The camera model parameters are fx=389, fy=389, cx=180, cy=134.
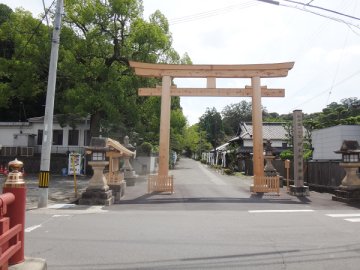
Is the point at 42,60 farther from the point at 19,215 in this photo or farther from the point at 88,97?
the point at 19,215

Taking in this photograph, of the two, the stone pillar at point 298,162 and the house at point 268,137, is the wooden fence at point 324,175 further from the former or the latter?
the house at point 268,137

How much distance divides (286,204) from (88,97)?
15013 mm

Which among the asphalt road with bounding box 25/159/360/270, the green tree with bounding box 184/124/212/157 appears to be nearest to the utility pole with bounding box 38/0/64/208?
the asphalt road with bounding box 25/159/360/270

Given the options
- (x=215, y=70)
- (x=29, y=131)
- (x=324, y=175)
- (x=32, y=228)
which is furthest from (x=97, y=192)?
(x=29, y=131)

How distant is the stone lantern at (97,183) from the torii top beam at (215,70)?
6.11 metres

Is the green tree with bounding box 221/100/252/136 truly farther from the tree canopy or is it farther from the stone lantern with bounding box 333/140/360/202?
the stone lantern with bounding box 333/140/360/202

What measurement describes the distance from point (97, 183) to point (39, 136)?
2418 centimetres

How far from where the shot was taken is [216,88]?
20.4m

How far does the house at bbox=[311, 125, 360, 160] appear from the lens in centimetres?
2581

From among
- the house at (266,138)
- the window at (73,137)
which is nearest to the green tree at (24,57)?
the window at (73,137)

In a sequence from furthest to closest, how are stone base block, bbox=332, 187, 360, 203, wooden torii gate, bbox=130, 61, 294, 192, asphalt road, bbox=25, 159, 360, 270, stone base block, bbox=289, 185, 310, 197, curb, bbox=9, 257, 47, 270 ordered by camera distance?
wooden torii gate, bbox=130, 61, 294, 192 < stone base block, bbox=289, 185, 310, 197 < stone base block, bbox=332, 187, 360, 203 < asphalt road, bbox=25, 159, 360, 270 < curb, bbox=9, 257, 47, 270

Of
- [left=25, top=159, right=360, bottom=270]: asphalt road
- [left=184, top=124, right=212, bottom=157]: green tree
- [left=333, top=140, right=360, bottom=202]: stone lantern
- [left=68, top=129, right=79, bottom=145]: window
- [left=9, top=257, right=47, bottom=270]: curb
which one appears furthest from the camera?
[left=184, top=124, right=212, bottom=157]: green tree

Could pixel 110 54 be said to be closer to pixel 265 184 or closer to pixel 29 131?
pixel 29 131

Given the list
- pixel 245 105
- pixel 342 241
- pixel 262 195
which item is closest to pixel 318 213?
pixel 342 241
